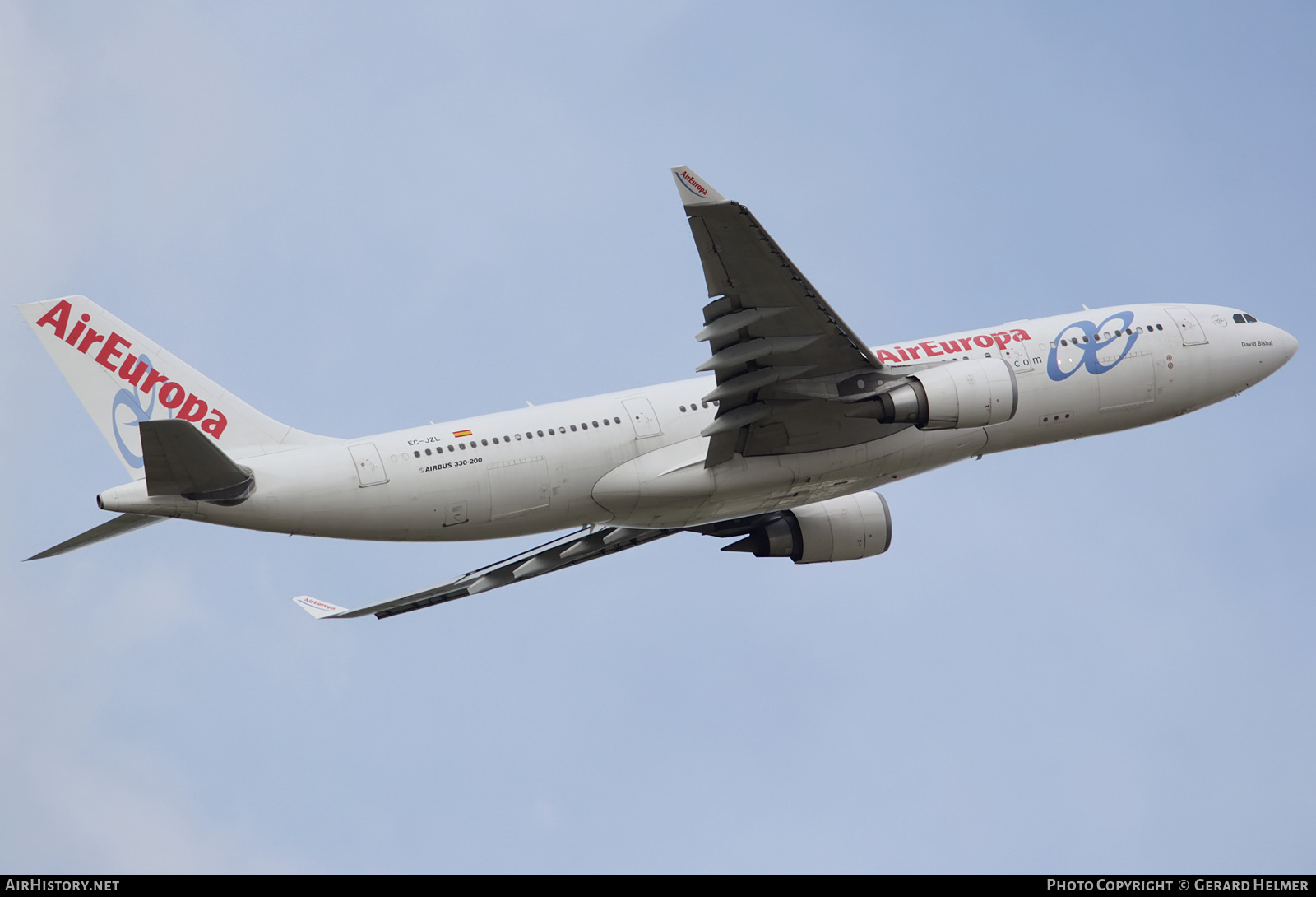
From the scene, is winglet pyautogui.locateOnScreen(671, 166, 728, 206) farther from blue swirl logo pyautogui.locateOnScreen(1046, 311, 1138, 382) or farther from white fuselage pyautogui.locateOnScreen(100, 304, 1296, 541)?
blue swirl logo pyautogui.locateOnScreen(1046, 311, 1138, 382)

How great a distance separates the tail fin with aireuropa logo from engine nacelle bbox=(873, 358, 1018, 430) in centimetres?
1227

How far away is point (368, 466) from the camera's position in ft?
93.8

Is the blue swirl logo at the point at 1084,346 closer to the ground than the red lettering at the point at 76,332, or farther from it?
farther from it

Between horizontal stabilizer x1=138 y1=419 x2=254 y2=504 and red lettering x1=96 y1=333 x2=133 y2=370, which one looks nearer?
horizontal stabilizer x1=138 y1=419 x2=254 y2=504

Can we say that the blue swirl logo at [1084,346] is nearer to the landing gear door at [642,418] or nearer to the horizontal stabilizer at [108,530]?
the landing gear door at [642,418]

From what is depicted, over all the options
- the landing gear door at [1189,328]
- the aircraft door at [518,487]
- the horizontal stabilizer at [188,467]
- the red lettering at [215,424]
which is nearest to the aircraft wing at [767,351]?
the aircraft door at [518,487]

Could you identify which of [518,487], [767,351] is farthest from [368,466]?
[767,351]

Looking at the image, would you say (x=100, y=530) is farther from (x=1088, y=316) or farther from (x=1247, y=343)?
(x=1247, y=343)

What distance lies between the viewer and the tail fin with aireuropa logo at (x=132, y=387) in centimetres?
2875

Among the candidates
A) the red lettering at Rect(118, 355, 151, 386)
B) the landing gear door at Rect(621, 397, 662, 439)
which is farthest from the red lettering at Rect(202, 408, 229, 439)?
the landing gear door at Rect(621, 397, 662, 439)

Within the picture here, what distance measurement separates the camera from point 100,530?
27.8 meters

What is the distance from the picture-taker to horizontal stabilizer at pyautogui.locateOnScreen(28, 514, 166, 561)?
27047mm

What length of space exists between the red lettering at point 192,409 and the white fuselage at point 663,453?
134 centimetres
